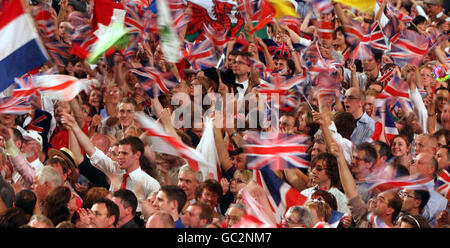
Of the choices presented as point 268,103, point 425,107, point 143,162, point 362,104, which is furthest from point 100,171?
point 425,107

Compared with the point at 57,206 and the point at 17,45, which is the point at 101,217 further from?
the point at 17,45

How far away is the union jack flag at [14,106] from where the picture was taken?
9.64 meters

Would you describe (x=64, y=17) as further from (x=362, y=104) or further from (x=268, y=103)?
(x=362, y=104)

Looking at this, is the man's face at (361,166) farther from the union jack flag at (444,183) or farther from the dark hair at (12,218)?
A: the dark hair at (12,218)

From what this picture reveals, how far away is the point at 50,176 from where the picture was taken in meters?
8.11

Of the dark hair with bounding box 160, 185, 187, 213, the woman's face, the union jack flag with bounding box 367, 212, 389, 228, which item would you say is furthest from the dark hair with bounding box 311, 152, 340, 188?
the dark hair with bounding box 160, 185, 187, 213

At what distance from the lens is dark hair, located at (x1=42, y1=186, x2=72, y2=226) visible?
24.8 ft

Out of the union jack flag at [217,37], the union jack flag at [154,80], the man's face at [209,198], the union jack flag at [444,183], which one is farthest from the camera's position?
the union jack flag at [217,37]

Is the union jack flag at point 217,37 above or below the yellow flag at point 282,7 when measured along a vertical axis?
below

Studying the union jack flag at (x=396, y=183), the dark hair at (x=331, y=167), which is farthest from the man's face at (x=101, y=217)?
the union jack flag at (x=396, y=183)

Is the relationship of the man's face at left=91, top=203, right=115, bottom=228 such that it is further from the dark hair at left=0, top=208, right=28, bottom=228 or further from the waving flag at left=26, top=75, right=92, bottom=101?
the waving flag at left=26, top=75, right=92, bottom=101

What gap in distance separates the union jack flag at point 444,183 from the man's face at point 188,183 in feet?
7.16

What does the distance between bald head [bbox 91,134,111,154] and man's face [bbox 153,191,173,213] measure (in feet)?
5.44

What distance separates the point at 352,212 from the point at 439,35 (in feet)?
18.0
